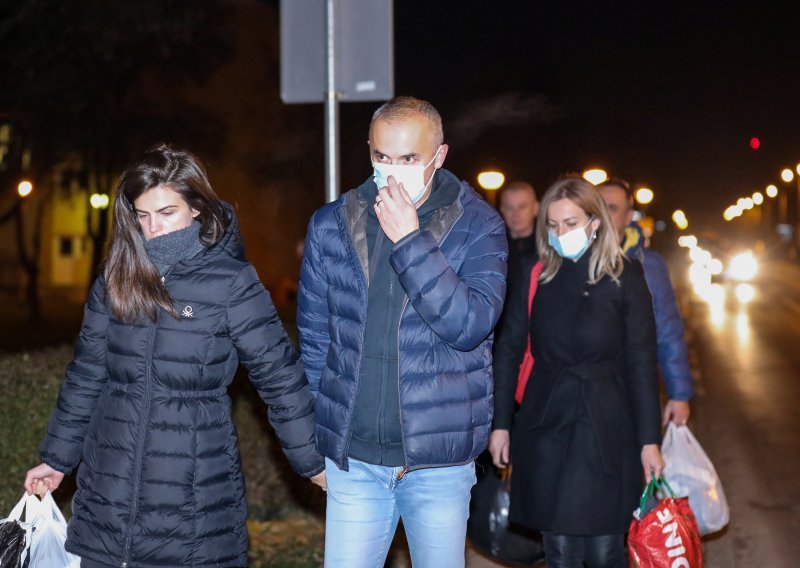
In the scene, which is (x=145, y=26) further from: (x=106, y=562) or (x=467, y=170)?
(x=106, y=562)

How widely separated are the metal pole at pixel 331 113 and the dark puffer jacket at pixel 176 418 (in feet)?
4.98

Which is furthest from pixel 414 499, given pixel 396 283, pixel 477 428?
pixel 396 283

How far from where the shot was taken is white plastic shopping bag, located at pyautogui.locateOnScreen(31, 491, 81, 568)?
3.70 metres

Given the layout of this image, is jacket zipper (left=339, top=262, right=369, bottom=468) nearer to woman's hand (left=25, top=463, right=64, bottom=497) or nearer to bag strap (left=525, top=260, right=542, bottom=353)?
woman's hand (left=25, top=463, right=64, bottom=497)

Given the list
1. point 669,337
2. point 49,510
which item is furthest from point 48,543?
point 669,337

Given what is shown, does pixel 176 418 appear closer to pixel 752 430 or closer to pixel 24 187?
pixel 752 430

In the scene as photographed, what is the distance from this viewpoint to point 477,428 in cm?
345

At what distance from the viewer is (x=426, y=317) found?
3.19 m

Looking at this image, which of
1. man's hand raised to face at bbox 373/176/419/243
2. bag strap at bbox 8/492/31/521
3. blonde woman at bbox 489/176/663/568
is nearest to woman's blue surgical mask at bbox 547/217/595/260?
blonde woman at bbox 489/176/663/568

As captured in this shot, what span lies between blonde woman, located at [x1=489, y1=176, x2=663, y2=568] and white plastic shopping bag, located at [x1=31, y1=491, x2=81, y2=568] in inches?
76.3

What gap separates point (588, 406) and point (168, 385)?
1.94 m

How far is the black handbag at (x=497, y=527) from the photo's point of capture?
545cm

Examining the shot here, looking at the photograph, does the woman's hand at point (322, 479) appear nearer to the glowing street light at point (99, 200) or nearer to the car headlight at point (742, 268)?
the glowing street light at point (99, 200)

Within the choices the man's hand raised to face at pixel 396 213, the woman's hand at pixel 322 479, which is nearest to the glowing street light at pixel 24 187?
the woman's hand at pixel 322 479
